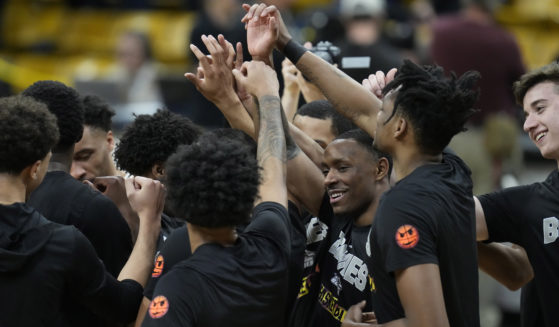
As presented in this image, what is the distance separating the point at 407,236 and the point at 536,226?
3.47ft

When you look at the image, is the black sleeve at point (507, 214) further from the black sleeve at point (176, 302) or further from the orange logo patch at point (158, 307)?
the orange logo patch at point (158, 307)

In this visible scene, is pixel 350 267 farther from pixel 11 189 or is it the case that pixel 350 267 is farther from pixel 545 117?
pixel 11 189

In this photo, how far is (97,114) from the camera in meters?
4.93

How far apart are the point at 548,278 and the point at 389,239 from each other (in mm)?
1100

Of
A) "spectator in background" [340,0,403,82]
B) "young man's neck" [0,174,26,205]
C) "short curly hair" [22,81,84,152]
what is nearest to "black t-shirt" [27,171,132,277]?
"short curly hair" [22,81,84,152]

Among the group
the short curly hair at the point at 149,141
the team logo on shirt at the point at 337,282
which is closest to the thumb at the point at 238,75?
the short curly hair at the point at 149,141

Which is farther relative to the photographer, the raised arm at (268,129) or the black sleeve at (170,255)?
the raised arm at (268,129)

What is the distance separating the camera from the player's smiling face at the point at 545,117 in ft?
13.9

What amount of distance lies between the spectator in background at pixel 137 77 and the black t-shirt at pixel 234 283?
24.5 ft

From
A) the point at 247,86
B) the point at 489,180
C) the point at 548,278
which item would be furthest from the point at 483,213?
the point at 489,180

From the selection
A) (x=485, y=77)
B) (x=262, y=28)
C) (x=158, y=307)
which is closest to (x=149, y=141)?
(x=262, y=28)

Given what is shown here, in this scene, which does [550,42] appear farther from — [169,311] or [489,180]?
[169,311]

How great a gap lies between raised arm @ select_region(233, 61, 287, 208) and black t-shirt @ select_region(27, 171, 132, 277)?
0.77 meters

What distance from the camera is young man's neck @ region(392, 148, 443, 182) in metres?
3.73
